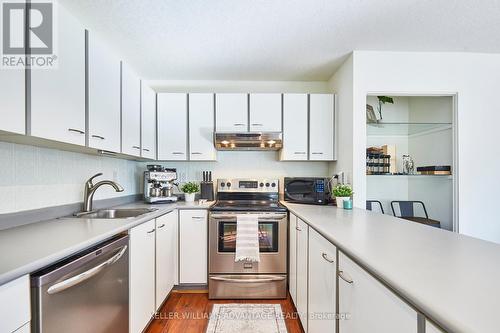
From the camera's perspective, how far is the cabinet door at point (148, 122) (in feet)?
7.68

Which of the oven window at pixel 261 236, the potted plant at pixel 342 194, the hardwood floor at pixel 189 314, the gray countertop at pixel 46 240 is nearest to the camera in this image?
the gray countertop at pixel 46 240

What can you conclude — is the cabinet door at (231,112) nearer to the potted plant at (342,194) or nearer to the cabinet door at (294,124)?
the cabinet door at (294,124)

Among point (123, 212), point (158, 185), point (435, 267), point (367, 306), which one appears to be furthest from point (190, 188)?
point (435, 267)

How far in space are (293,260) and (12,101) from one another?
209cm

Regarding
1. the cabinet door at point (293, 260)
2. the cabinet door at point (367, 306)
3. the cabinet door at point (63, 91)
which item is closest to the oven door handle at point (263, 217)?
the cabinet door at point (293, 260)

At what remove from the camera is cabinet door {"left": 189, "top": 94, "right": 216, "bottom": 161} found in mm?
2625

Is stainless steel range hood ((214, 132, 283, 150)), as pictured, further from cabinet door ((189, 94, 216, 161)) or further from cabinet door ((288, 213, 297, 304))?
cabinet door ((288, 213, 297, 304))

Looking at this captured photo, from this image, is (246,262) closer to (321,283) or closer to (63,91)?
(321,283)

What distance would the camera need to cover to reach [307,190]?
8.59 feet

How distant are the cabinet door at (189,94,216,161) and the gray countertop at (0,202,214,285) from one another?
1.22m

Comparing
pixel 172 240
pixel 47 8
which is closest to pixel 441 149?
pixel 172 240

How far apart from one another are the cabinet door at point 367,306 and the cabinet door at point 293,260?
93 centimetres

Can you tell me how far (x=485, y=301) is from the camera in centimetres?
56

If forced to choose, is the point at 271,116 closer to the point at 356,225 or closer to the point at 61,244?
the point at 356,225
